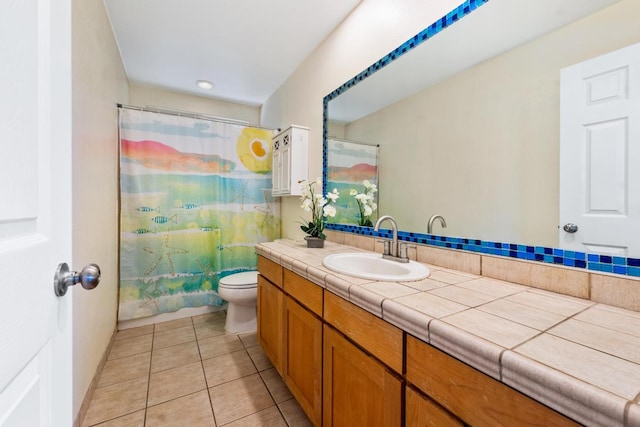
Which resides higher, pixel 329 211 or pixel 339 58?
pixel 339 58

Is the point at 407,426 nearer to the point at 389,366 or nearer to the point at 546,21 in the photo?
the point at 389,366

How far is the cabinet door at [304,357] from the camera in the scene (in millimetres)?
1083

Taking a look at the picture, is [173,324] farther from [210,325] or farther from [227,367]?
[227,367]

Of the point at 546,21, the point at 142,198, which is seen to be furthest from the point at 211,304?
the point at 546,21

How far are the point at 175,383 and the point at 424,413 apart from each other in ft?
5.14

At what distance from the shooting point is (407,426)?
2.27 ft

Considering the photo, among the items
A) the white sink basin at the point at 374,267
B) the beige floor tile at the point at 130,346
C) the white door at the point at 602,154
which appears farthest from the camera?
the beige floor tile at the point at 130,346

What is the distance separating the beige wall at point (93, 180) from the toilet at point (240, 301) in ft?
2.65

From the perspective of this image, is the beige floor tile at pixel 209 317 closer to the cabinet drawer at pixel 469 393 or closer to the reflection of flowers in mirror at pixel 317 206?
the reflection of flowers in mirror at pixel 317 206

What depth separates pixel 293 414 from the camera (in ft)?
4.39

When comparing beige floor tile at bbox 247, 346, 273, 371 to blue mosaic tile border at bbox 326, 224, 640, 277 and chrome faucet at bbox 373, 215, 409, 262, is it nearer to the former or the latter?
chrome faucet at bbox 373, 215, 409, 262

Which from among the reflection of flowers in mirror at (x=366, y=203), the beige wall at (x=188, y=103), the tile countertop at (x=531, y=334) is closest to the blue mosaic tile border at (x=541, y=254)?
the tile countertop at (x=531, y=334)
